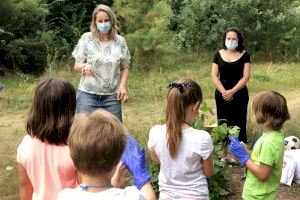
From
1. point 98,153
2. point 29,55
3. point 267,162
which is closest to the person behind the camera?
point 98,153

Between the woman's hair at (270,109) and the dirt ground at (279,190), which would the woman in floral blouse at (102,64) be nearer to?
the dirt ground at (279,190)

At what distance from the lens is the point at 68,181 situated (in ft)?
7.97

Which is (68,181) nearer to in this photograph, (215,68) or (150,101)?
(215,68)

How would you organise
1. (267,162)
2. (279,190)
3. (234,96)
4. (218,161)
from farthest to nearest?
(234,96) < (279,190) < (218,161) < (267,162)

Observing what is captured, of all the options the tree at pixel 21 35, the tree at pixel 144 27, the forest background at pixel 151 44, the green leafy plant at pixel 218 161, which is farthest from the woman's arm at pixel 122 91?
the tree at pixel 144 27

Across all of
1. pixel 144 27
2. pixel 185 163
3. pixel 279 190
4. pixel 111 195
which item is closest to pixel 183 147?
pixel 185 163

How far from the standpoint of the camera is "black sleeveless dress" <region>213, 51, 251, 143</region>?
538cm

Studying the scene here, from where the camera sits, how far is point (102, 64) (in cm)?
438

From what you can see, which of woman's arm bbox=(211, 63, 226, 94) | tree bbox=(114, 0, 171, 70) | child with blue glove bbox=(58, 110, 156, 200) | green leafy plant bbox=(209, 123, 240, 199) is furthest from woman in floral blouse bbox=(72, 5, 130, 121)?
tree bbox=(114, 0, 171, 70)

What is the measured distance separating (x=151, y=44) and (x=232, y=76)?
317 inches

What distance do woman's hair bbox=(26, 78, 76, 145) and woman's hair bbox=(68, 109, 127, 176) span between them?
49 cm

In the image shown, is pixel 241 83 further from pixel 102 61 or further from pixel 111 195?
pixel 111 195

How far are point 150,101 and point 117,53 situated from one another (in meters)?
5.72

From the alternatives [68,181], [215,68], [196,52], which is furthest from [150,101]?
[68,181]
